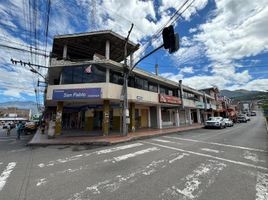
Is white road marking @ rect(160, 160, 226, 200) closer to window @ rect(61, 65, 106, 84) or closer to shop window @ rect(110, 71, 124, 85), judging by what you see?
window @ rect(61, 65, 106, 84)

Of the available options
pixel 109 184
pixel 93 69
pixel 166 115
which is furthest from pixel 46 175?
pixel 166 115

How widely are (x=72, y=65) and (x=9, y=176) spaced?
440 inches

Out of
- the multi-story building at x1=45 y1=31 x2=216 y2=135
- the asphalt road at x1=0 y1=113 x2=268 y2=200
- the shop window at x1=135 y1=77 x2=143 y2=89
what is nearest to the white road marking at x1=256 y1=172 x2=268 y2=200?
the asphalt road at x1=0 y1=113 x2=268 y2=200

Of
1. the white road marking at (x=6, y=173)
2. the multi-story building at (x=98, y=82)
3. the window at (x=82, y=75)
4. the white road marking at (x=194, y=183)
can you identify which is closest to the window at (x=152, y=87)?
the multi-story building at (x=98, y=82)

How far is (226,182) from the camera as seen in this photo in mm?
4445

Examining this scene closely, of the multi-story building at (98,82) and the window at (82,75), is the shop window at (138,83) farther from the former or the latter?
the window at (82,75)

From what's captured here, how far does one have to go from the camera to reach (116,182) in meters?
4.50

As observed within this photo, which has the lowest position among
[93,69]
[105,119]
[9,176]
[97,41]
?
[9,176]

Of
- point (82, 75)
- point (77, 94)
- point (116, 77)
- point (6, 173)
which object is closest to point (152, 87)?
point (116, 77)

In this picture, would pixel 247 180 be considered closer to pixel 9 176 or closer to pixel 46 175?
pixel 46 175

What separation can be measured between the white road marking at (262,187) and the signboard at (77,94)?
11.5 m

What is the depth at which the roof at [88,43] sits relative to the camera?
14906 millimetres

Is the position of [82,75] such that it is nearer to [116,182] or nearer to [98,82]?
[98,82]

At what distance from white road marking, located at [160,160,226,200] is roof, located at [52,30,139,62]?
12739 mm
